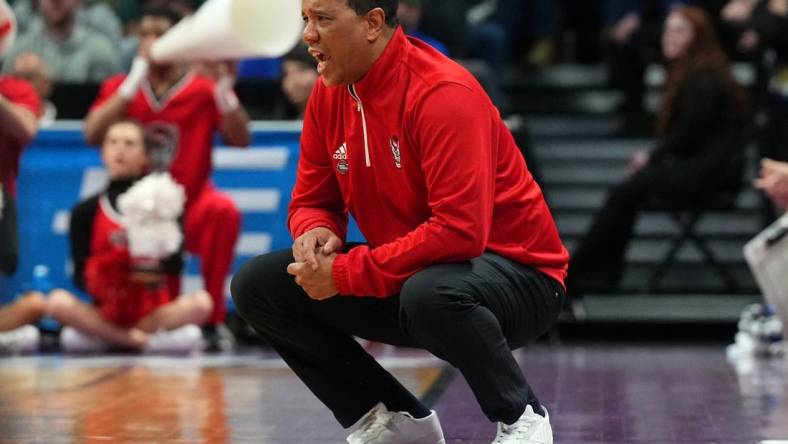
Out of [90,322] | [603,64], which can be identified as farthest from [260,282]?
[603,64]

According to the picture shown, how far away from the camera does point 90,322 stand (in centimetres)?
774

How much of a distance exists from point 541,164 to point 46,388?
16.2 feet

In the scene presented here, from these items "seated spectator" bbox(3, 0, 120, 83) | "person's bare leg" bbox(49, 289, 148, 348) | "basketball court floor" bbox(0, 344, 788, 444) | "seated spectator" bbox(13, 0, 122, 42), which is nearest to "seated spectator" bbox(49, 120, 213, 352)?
"person's bare leg" bbox(49, 289, 148, 348)

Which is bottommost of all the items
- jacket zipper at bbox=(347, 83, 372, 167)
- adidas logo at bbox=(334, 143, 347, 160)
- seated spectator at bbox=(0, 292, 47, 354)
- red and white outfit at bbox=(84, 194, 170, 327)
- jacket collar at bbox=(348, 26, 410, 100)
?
seated spectator at bbox=(0, 292, 47, 354)

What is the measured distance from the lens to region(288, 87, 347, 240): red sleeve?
4105 mm

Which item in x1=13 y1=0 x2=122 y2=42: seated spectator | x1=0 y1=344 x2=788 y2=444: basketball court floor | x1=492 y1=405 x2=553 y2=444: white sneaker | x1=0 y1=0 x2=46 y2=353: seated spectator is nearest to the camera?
x1=492 y1=405 x2=553 y2=444: white sneaker

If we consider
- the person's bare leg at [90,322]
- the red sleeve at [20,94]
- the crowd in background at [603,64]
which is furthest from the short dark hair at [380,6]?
the person's bare leg at [90,322]

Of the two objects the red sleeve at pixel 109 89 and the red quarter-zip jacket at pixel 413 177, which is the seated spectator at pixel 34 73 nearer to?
the red sleeve at pixel 109 89

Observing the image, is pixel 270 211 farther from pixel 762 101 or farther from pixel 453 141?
pixel 453 141

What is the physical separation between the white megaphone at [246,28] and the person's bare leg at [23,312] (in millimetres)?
1881

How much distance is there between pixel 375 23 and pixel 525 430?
1124 millimetres

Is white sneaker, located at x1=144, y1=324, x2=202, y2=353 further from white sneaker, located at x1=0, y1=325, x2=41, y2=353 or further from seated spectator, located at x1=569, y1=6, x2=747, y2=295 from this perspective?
seated spectator, located at x1=569, y1=6, x2=747, y2=295

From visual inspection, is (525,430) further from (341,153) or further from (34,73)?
(34,73)

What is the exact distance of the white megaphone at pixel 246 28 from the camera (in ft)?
20.6
